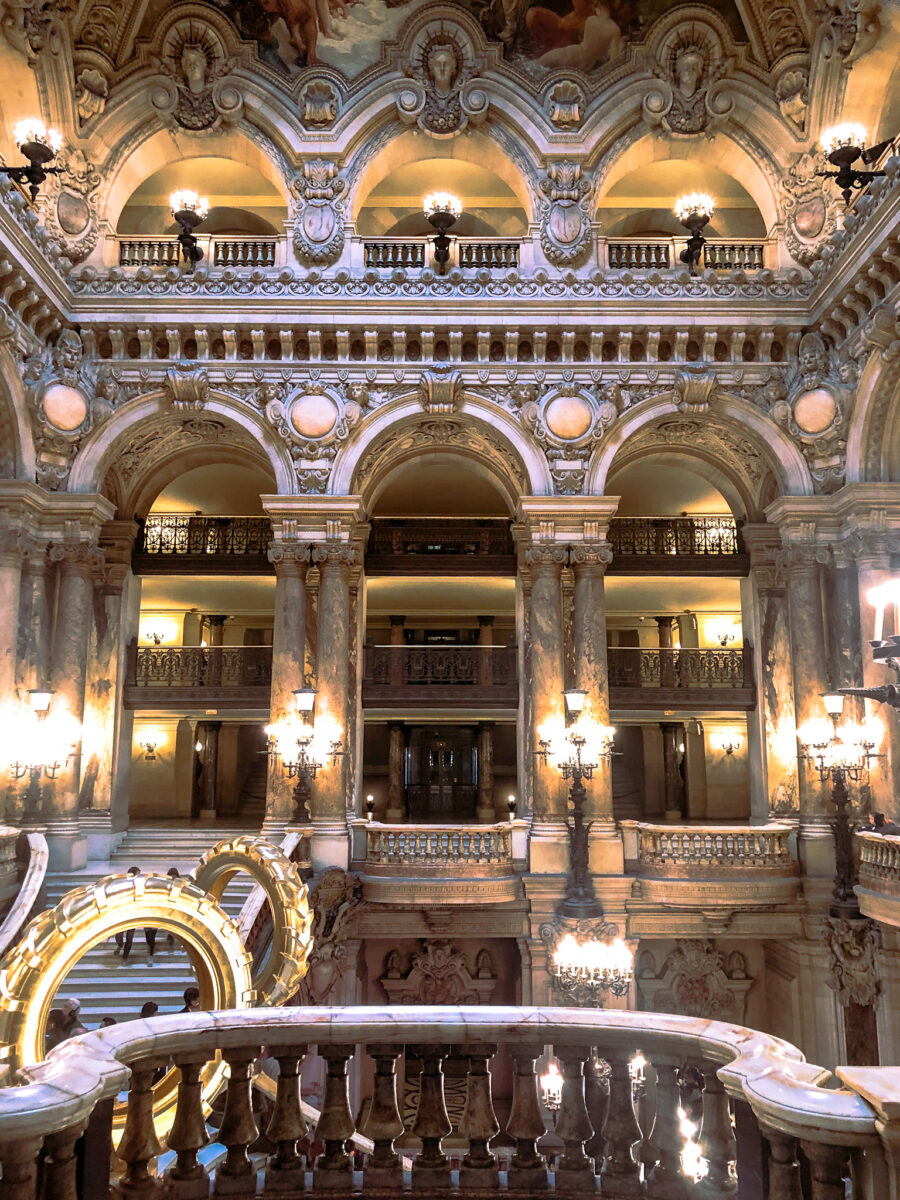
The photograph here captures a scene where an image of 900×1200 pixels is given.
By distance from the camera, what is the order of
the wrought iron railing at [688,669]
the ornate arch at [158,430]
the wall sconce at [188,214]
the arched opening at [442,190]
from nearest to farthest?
the wall sconce at [188,214] < the ornate arch at [158,430] < the wrought iron railing at [688,669] < the arched opening at [442,190]

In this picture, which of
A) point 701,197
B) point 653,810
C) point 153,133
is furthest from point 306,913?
point 653,810

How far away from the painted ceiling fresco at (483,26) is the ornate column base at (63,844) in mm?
13805

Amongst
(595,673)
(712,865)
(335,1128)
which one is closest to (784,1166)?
(335,1128)

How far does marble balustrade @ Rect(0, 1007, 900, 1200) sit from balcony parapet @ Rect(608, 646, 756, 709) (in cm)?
1405

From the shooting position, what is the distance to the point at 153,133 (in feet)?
55.2

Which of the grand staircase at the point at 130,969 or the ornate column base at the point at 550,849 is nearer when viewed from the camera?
the grand staircase at the point at 130,969

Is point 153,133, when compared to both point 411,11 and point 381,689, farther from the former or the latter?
point 381,689

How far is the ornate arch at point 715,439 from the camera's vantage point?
15.8m

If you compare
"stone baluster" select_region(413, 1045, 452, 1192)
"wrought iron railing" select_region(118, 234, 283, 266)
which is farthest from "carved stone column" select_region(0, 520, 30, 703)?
"stone baluster" select_region(413, 1045, 452, 1192)

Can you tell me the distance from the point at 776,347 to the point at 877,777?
24.7 ft

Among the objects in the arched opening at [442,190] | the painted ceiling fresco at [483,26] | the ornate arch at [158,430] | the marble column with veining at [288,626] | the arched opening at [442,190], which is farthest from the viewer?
the arched opening at [442,190]

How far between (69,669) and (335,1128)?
1289 centimetres

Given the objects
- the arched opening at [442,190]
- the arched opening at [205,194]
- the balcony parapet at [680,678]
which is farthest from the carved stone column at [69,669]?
the balcony parapet at [680,678]

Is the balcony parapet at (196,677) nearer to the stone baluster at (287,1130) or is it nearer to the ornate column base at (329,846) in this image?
the ornate column base at (329,846)
